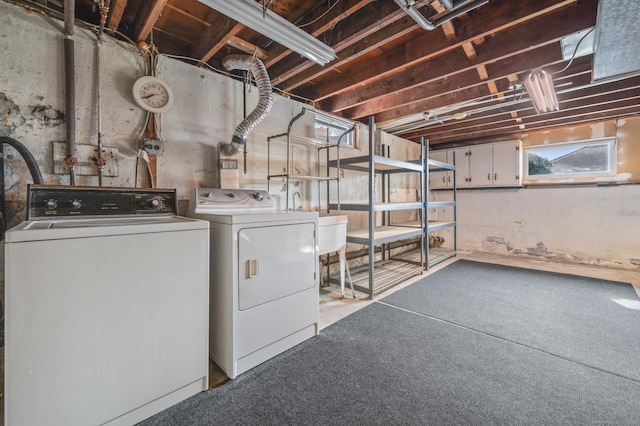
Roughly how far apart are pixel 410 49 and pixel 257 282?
97.1 inches

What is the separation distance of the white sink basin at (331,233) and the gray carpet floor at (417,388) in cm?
87

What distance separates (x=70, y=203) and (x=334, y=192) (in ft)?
9.26

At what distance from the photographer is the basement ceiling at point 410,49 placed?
1.93m

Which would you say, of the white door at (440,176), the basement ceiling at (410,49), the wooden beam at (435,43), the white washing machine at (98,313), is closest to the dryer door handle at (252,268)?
the white washing machine at (98,313)

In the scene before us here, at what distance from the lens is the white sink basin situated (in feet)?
8.59

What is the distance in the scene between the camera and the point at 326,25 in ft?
6.43

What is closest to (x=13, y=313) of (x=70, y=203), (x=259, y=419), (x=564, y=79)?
(x=70, y=203)

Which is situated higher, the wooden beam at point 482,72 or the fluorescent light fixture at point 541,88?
the wooden beam at point 482,72

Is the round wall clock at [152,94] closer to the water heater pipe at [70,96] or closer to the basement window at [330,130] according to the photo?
the water heater pipe at [70,96]

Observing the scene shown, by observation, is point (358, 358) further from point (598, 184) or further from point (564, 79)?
point (598, 184)

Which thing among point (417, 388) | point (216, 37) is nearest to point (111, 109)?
point (216, 37)

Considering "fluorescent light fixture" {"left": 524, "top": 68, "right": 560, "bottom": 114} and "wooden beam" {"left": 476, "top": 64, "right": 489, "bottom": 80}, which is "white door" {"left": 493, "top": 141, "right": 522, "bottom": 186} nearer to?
"fluorescent light fixture" {"left": 524, "top": 68, "right": 560, "bottom": 114}

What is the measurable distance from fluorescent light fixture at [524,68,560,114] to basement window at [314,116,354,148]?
82.5 inches

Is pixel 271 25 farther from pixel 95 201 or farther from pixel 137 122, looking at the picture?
pixel 95 201
